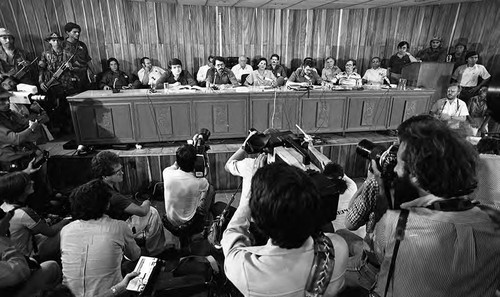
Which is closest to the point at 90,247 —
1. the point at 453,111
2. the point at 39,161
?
the point at 39,161

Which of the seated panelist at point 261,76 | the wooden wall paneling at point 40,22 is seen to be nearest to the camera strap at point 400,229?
the seated panelist at point 261,76

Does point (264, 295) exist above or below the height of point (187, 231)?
above

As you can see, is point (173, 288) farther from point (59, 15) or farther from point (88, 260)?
point (59, 15)

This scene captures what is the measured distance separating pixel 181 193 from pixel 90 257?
84cm

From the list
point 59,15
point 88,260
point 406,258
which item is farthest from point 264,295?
point 59,15

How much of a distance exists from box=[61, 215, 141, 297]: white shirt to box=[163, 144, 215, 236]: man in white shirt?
0.73 meters

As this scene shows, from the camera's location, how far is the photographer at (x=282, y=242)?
0.74 m

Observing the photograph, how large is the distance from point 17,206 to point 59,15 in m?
5.18

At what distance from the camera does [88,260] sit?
4.35 feet

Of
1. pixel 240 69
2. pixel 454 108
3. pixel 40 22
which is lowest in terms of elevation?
pixel 454 108

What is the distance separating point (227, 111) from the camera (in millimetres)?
4203

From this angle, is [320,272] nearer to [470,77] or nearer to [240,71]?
[240,71]

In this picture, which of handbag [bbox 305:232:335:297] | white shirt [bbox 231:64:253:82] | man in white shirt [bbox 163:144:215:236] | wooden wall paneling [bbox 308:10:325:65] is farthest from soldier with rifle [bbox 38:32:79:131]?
wooden wall paneling [bbox 308:10:325:65]

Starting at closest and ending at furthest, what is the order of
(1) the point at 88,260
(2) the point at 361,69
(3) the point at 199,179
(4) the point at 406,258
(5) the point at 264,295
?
1. (5) the point at 264,295
2. (4) the point at 406,258
3. (1) the point at 88,260
4. (3) the point at 199,179
5. (2) the point at 361,69
